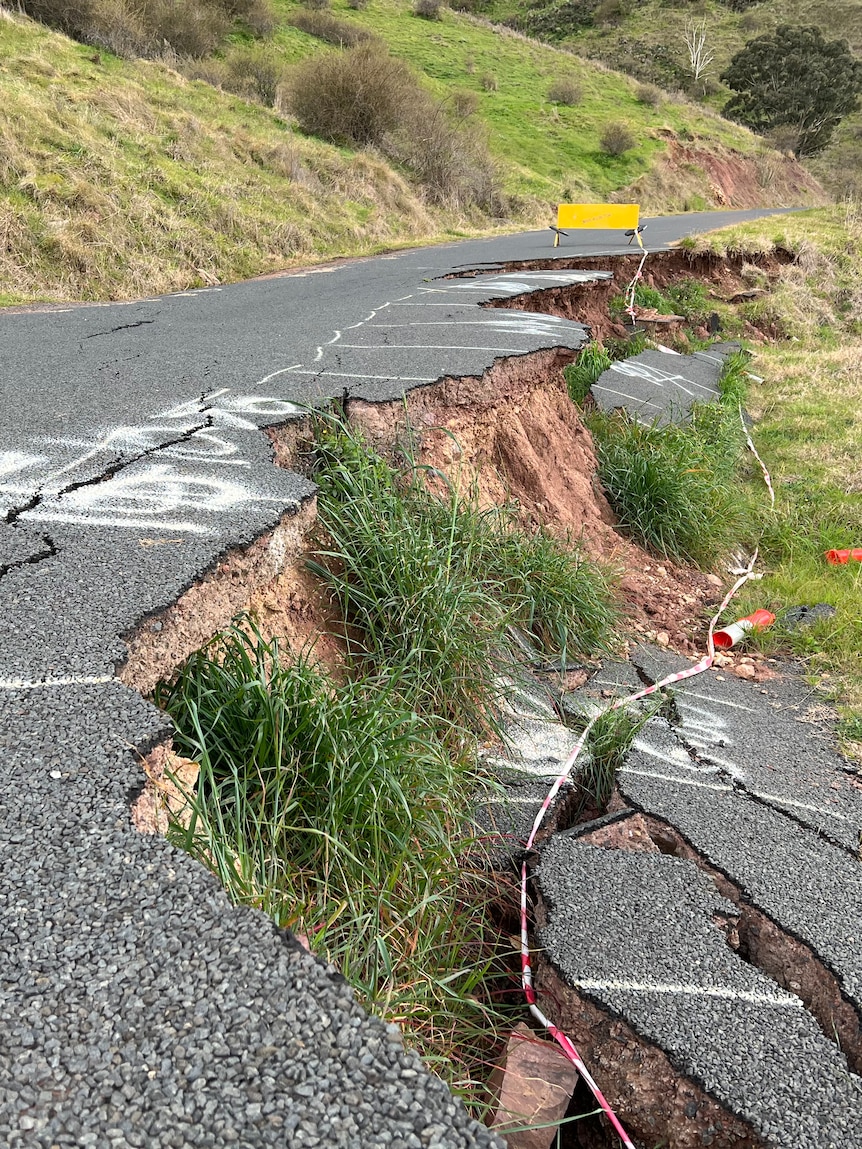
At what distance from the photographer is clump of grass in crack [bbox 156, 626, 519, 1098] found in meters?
2.24

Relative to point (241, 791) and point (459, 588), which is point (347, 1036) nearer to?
point (241, 791)

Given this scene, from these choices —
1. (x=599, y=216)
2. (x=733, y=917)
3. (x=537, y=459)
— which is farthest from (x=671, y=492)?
(x=599, y=216)

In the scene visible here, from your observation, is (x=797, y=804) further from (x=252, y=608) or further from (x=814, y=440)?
(x=814, y=440)

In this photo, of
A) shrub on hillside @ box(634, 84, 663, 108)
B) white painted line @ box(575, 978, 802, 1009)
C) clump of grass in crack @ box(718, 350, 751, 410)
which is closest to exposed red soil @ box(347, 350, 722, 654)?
white painted line @ box(575, 978, 802, 1009)

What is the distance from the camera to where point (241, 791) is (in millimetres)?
2412

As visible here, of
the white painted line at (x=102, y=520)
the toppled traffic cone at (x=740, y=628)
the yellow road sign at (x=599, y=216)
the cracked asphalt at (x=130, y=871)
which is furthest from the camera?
the yellow road sign at (x=599, y=216)

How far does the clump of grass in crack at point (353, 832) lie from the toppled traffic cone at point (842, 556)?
176 inches

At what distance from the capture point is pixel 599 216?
15.2 m

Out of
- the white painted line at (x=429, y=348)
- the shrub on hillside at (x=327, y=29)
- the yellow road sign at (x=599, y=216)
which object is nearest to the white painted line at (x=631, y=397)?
the white painted line at (x=429, y=348)

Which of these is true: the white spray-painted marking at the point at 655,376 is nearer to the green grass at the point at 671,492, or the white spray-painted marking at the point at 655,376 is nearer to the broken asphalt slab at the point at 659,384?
the broken asphalt slab at the point at 659,384

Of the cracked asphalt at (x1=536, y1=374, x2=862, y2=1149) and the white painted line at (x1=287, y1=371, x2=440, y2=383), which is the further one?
the white painted line at (x1=287, y1=371, x2=440, y2=383)

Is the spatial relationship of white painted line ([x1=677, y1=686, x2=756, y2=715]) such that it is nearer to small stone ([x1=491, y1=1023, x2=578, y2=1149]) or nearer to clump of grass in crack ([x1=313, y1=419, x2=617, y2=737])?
clump of grass in crack ([x1=313, y1=419, x2=617, y2=737])

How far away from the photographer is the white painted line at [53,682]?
2.08 meters

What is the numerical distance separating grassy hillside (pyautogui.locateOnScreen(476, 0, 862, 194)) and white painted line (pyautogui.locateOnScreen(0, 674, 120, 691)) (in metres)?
51.1
